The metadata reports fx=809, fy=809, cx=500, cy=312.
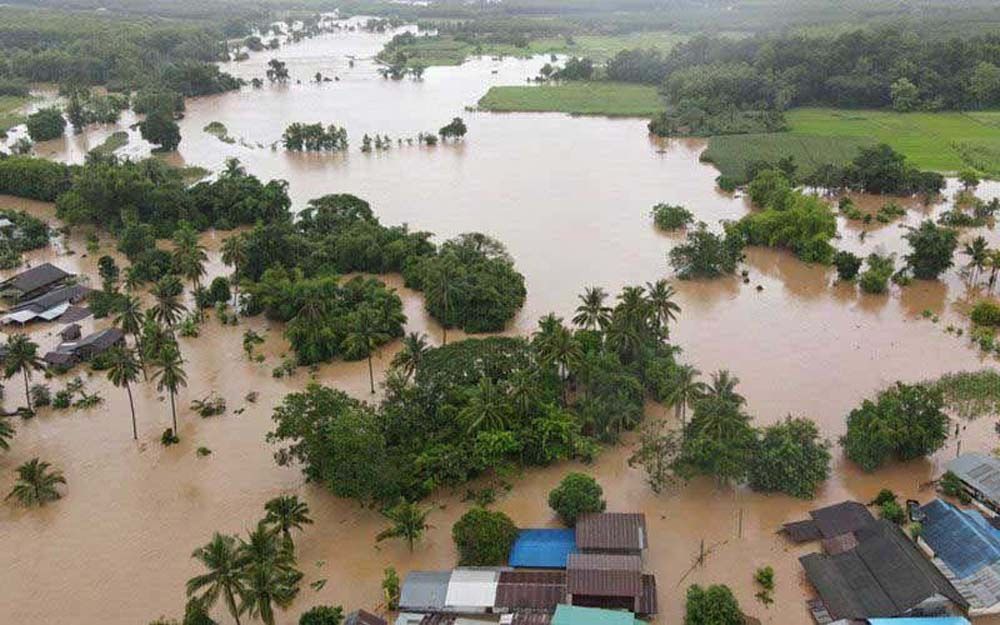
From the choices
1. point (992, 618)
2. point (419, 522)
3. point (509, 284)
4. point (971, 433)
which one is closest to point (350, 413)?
point (419, 522)

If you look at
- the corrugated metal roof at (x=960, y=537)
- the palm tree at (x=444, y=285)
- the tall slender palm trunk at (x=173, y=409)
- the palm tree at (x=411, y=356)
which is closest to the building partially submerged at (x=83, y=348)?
the tall slender palm trunk at (x=173, y=409)

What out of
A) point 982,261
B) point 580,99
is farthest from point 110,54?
point 982,261

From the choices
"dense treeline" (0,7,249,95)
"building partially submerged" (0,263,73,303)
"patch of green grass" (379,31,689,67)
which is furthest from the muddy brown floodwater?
"patch of green grass" (379,31,689,67)

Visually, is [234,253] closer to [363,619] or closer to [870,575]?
[363,619]

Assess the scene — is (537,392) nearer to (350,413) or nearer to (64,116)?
(350,413)

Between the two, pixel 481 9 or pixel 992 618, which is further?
pixel 481 9
